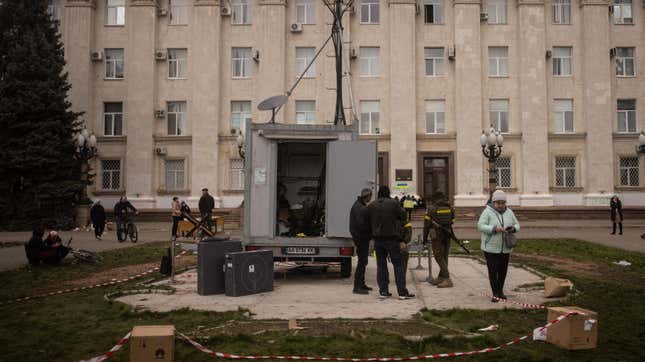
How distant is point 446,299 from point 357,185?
3123mm

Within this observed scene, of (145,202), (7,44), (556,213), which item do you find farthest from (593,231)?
(7,44)

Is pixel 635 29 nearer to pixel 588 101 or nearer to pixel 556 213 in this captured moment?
pixel 588 101

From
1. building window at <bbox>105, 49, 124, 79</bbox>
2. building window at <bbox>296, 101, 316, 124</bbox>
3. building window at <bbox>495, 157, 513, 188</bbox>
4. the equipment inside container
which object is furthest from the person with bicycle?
building window at <bbox>495, 157, 513, 188</bbox>

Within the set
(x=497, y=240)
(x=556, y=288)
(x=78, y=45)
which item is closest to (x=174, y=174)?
(x=78, y=45)

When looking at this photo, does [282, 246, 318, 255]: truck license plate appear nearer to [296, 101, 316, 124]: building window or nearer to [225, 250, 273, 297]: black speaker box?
[225, 250, 273, 297]: black speaker box

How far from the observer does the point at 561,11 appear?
39656 mm

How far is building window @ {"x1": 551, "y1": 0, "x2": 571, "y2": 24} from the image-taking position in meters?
39.7

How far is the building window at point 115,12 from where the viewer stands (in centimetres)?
4009

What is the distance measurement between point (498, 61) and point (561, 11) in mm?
5363

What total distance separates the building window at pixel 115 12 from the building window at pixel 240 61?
7922 mm

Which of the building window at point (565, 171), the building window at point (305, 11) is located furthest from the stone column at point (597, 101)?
the building window at point (305, 11)

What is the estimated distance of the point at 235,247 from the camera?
1131 cm

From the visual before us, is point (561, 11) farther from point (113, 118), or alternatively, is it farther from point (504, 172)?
point (113, 118)

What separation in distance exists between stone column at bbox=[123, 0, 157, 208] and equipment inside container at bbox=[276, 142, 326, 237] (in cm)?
2506
